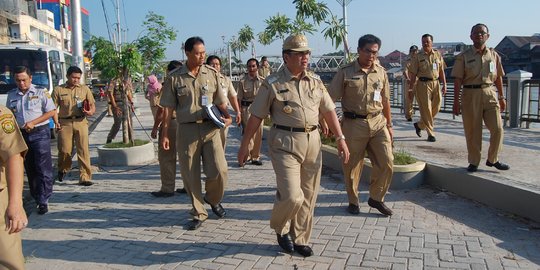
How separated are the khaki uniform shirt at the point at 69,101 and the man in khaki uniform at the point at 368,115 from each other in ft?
12.6

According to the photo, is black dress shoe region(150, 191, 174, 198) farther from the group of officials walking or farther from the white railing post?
the white railing post

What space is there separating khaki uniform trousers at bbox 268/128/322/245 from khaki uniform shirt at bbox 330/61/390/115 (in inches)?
39.5

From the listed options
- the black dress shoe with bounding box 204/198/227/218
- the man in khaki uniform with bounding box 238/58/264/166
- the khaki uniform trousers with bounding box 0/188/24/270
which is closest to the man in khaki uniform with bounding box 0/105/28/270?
the khaki uniform trousers with bounding box 0/188/24/270

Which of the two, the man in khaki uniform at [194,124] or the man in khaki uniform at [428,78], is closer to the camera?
the man in khaki uniform at [194,124]

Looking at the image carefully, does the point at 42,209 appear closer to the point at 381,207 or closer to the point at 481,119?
the point at 381,207

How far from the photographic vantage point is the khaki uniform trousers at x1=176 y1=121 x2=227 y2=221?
15.9ft

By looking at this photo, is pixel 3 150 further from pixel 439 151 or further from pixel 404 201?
pixel 439 151

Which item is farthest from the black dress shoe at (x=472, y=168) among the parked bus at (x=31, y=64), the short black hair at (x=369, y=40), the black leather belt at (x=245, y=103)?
the parked bus at (x=31, y=64)

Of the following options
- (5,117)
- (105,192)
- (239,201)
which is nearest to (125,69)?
(105,192)

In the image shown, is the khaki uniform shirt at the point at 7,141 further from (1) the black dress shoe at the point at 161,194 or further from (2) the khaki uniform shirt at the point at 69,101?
(2) the khaki uniform shirt at the point at 69,101

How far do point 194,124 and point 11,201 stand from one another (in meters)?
2.42

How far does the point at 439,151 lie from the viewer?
24.1ft

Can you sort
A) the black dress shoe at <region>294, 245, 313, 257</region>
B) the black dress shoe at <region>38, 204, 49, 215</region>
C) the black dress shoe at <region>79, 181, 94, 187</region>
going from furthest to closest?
the black dress shoe at <region>79, 181, 94, 187</region> < the black dress shoe at <region>38, 204, 49, 215</region> < the black dress shoe at <region>294, 245, 313, 257</region>

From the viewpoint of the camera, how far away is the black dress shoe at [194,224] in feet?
15.5
